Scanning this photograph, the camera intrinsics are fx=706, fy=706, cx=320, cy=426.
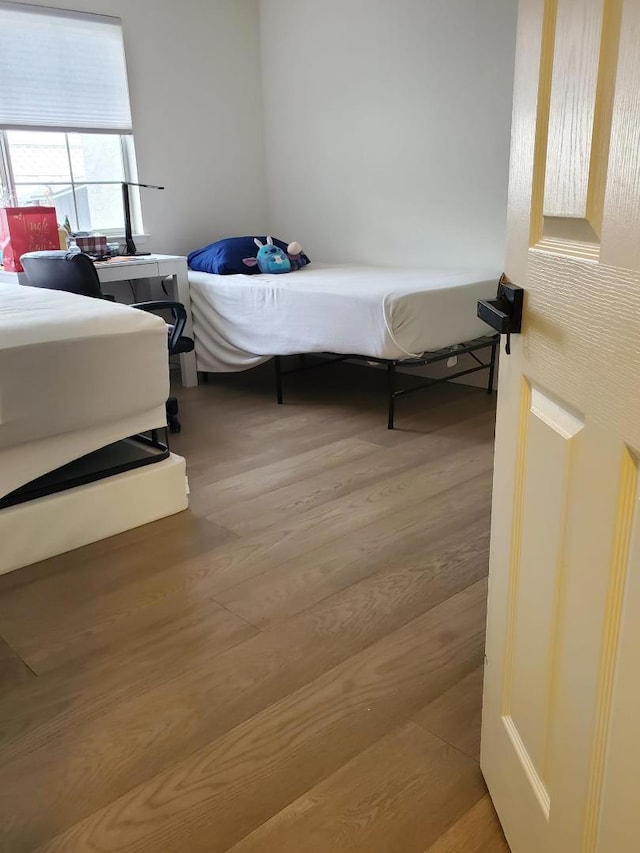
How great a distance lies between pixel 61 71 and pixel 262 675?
3658 mm

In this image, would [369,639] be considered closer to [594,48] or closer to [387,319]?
[594,48]

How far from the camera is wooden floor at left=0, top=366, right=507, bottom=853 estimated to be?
1242 mm

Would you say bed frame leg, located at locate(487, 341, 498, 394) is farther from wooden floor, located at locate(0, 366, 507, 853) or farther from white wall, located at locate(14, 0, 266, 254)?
white wall, located at locate(14, 0, 266, 254)

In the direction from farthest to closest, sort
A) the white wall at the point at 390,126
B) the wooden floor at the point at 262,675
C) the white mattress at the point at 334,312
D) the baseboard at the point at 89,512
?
the white wall at the point at 390,126 < the white mattress at the point at 334,312 < the baseboard at the point at 89,512 < the wooden floor at the point at 262,675

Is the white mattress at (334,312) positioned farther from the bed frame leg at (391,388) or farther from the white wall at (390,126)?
the white wall at (390,126)

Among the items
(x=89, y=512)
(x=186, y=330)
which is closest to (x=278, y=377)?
(x=186, y=330)

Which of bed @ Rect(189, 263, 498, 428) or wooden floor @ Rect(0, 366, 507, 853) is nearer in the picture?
wooden floor @ Rect(0, 366, 507, 853)

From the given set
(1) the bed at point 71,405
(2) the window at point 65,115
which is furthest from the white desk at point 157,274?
(1) the bed at point 71,405

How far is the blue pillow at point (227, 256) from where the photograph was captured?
4121 millimetres

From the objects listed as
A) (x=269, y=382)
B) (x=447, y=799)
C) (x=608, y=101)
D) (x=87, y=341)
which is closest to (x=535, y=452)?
(x=608, y=101)

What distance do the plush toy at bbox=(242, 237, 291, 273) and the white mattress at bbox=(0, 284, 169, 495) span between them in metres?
1.88

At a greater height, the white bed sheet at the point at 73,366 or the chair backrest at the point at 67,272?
the chair backrest at the point at 67,272

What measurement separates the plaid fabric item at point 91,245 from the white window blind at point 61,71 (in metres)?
0.69

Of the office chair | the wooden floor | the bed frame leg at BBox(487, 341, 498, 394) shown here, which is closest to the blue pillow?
the office chair
